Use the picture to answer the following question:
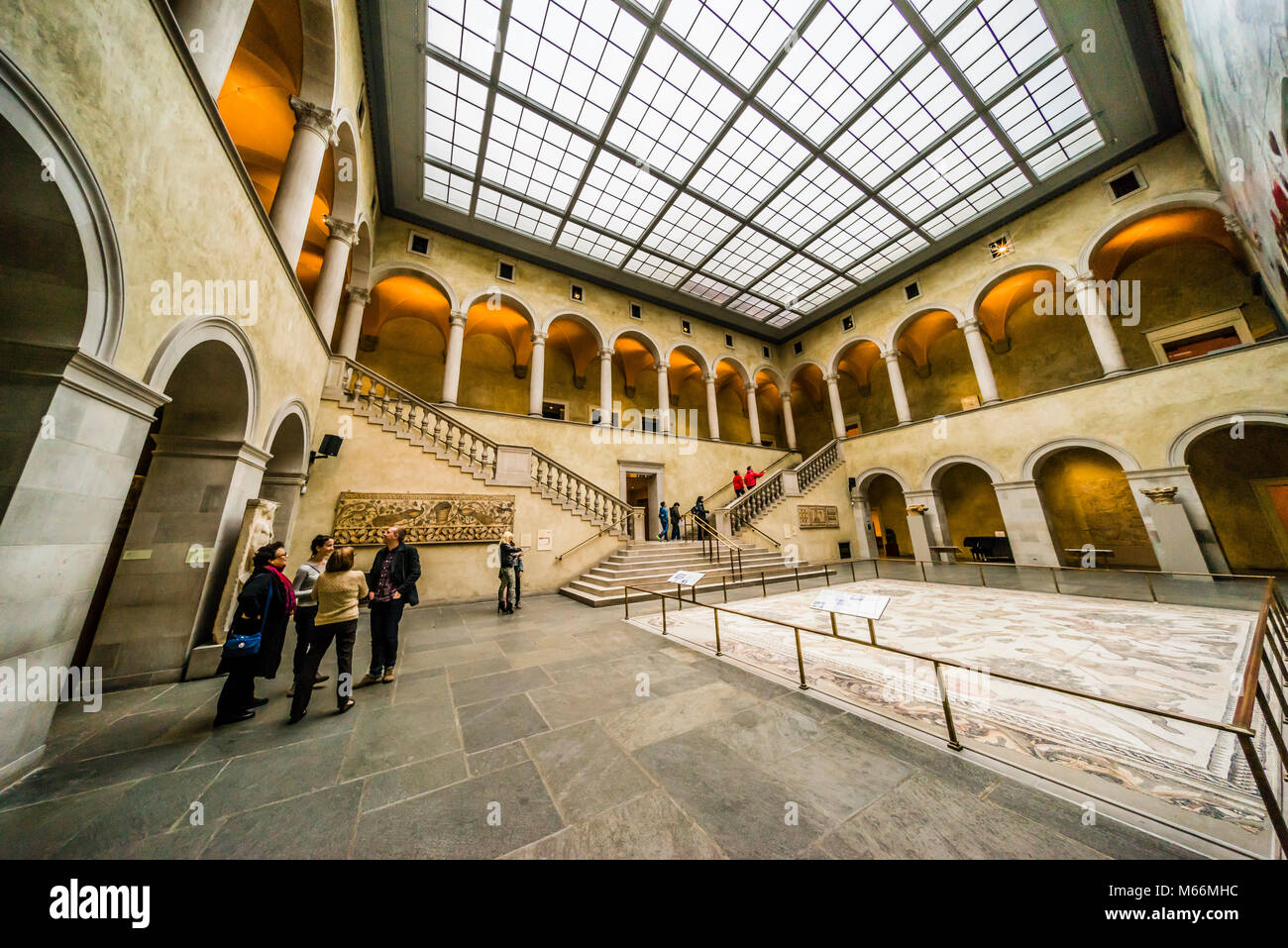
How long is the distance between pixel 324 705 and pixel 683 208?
1341cm

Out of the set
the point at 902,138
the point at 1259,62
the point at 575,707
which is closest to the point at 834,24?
the point at 902,138

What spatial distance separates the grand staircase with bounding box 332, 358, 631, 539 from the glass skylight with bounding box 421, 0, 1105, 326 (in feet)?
20.5

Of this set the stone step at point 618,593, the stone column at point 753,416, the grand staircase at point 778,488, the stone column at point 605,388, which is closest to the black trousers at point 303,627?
the stone step at point 618,593

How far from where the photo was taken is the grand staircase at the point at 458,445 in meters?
8.19

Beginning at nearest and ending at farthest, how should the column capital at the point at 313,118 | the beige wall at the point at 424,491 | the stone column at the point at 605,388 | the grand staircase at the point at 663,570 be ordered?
the column capital at the point at 313,118
the beige wall at the point at 424,491
the grand staircase at the point at 663,570
the stone column at the point at 605,388

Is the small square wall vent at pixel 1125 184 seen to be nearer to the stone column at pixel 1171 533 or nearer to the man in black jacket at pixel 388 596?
the stone column at pixel 1171 533

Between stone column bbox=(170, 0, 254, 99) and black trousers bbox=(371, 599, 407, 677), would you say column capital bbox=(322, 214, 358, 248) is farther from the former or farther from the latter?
black trousers bbox=(371, 599, 407, 677)

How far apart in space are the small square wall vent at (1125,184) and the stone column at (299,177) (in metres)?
18.6

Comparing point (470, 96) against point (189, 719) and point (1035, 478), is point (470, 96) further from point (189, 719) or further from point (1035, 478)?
point (1035, 478)

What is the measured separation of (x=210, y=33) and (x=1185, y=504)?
709 inches

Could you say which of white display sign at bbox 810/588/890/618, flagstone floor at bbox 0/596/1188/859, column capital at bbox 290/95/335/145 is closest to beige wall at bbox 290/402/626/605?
flagstone floor at bbox 0/596/1188/859

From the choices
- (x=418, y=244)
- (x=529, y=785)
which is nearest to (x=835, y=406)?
(x=418, y=244)

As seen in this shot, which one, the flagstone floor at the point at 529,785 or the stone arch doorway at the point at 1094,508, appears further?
the stone arch doorway at the point at 1094,508

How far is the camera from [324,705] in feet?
11.3
